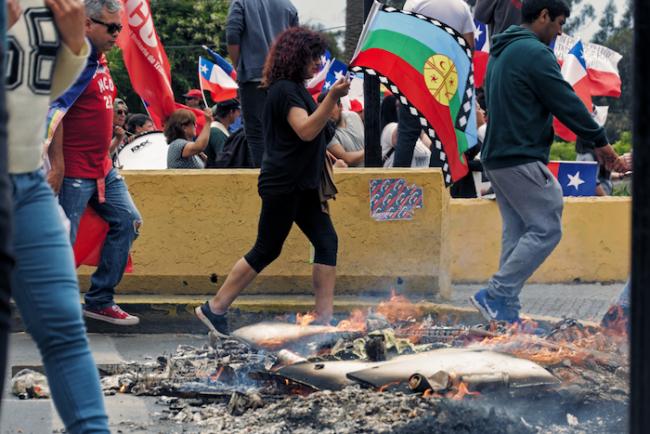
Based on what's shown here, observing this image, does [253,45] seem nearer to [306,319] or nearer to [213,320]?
[306,319]

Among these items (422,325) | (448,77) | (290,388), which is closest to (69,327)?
(290,388)

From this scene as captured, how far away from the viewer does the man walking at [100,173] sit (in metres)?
7.35

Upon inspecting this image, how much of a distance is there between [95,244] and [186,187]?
1112 mm

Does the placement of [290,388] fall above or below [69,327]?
below

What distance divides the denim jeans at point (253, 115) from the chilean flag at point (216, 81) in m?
7.58

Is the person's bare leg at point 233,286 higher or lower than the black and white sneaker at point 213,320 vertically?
higher

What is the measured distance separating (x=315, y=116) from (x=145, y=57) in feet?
12.6

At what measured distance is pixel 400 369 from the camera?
5.86 metres

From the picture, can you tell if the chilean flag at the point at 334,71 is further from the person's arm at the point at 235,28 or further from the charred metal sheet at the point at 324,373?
the charred metal sheet at the point at 324,373

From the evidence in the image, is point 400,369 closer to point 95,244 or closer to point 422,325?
point 422,325

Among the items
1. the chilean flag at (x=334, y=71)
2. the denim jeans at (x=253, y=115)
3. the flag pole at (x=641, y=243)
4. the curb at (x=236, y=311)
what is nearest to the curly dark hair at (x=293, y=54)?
the curb at (x=236, y=311)

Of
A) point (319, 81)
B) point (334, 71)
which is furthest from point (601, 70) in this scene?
point (319, 81)

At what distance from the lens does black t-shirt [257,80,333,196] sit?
24.5 feet

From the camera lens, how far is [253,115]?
960 centimetres
